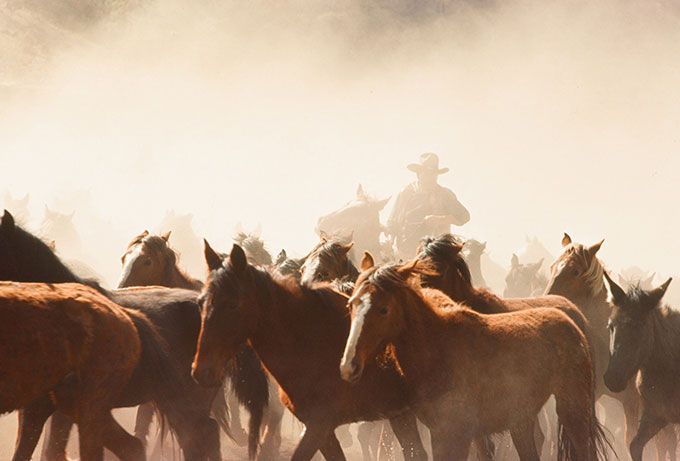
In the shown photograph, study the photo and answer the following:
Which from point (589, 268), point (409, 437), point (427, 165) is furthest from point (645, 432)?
point (427, 165)

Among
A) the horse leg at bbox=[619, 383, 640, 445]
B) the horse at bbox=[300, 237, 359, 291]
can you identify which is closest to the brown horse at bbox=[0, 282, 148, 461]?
the horse at bbox=[300, 237, 359, 291]

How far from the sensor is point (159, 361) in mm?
5215

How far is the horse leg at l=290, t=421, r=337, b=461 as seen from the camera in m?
4.82

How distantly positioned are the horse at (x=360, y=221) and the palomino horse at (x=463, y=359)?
45.2ft

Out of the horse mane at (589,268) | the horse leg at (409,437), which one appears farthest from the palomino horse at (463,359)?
the horse mane at (589,268)

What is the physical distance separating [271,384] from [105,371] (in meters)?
4.95

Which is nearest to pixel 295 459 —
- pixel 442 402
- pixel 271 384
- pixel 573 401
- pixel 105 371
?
pixel 442 402

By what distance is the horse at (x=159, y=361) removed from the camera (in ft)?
16.9

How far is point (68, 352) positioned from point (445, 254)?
3.74 m

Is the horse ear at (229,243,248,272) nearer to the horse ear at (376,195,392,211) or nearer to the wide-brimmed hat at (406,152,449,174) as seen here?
the horse ear at (376,195,392,211)

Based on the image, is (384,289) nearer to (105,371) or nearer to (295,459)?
(295,459)

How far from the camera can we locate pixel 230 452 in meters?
10.8

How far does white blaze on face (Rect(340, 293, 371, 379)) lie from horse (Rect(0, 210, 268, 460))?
1.78m

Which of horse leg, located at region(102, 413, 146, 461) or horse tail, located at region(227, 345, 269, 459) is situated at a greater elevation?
horse tail, located at region(227, 345, 269, 459)
